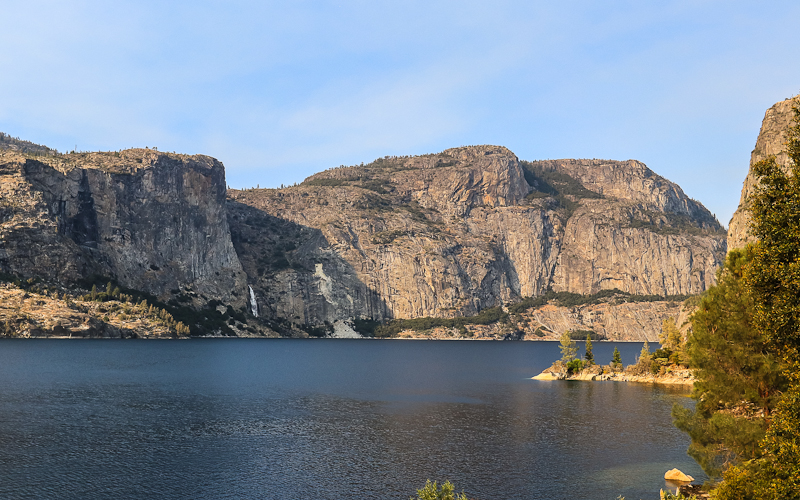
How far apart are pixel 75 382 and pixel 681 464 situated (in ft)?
324

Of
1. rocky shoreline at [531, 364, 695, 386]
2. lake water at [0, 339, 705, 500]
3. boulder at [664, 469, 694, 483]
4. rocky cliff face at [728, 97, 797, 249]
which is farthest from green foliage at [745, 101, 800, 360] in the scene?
rocky cliff face at [728, 97, 797, 249]

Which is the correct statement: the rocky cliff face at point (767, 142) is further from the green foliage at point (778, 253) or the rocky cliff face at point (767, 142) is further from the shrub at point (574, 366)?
the green foliage at point (778, 253)

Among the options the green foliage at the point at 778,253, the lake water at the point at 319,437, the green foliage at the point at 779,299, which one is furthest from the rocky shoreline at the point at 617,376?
the green foliage at the point at 778,253

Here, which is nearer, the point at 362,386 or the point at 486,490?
the point at 486,490

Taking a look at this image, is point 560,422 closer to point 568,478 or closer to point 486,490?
point 568,478

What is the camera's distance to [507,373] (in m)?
158

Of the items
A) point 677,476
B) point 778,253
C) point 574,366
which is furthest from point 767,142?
point 778,253

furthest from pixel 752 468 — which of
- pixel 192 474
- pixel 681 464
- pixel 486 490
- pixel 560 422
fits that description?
pixel 560 422

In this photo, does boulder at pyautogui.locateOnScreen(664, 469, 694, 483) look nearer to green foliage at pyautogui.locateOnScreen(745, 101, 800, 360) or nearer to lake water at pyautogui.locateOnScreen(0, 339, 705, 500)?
lake water at pyautogui.locateOnScreen(0, 339, 705, 500)

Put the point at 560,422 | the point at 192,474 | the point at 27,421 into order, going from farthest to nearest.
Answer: the point at 560,422 < the point at 27,421 < the point at 192,474

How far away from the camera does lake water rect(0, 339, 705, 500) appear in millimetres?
46625

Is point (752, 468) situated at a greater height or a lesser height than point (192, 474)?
greater

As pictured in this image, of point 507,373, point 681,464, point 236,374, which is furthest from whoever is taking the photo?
point 507,373

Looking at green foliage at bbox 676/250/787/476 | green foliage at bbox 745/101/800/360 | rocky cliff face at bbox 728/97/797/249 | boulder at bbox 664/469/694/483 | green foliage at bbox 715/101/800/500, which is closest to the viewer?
green foliage at bbox 715/101/800/500
